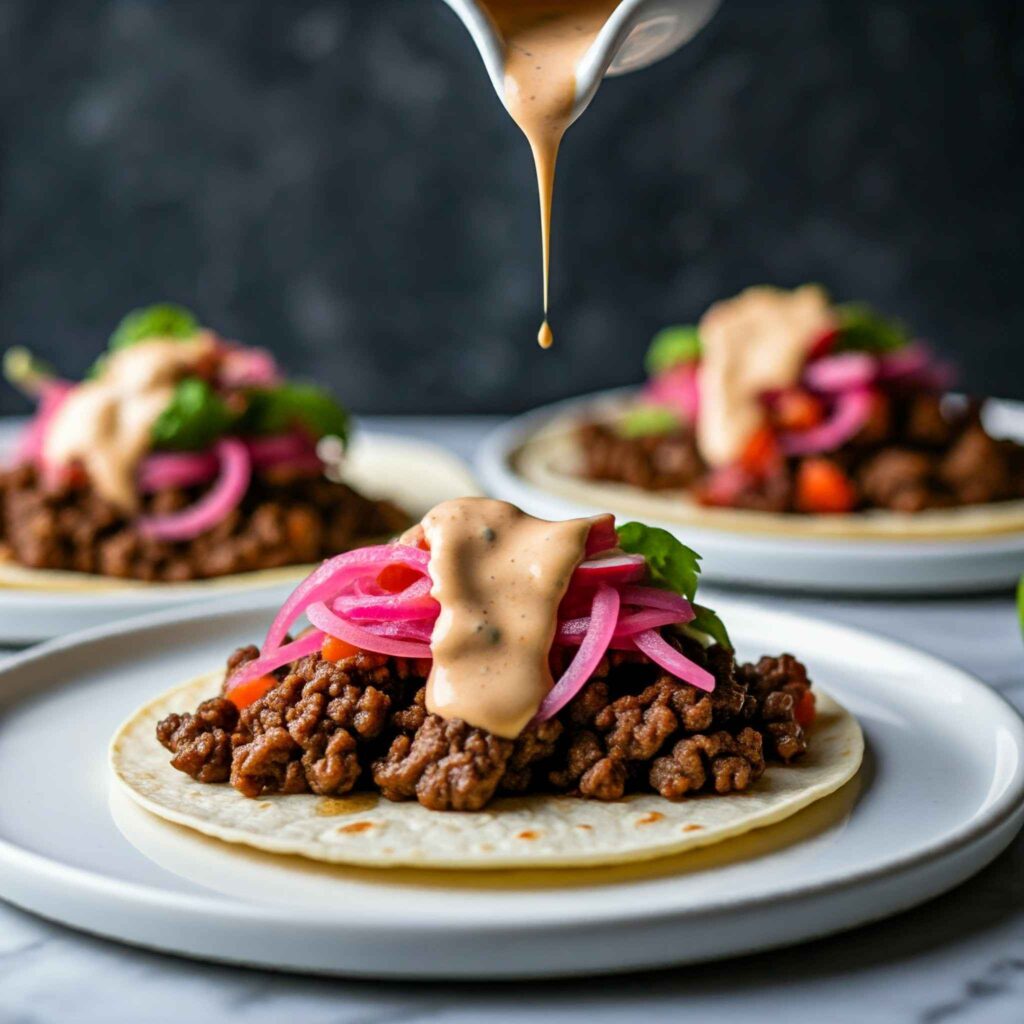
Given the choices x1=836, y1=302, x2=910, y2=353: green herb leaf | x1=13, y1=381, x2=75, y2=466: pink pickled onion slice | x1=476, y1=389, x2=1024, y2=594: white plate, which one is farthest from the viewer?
x1=836, y1=302, x2=910, y2=353: green herb leaf

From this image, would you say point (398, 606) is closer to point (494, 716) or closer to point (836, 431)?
point (494, 716)

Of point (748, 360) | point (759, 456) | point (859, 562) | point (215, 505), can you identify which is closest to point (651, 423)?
point (748, 360)

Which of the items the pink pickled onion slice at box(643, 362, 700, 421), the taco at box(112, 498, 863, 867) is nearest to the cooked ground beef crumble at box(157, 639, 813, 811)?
the taco at box(112, 498, 863, 867)

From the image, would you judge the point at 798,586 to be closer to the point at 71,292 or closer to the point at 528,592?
the point at 528,592

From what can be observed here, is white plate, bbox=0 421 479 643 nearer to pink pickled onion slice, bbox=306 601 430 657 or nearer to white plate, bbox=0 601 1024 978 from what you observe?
white plate, bbox=0 601 1024 978

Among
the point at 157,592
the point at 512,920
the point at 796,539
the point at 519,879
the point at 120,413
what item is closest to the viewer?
the point at 512,920

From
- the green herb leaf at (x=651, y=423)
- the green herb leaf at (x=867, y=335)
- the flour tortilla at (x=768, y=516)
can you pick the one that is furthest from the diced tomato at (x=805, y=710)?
the green herb leaf at (x=651, y=423)
